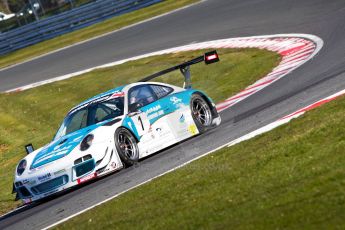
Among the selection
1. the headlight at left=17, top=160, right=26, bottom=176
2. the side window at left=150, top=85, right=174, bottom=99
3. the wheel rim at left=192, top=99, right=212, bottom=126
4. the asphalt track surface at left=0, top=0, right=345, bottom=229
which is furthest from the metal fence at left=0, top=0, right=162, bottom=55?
the headlight at left=17, top=160, right=26, bottom=176

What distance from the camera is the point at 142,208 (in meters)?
6.99

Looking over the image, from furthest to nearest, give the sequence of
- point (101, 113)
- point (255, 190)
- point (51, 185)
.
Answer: point (101, 113), point (51, 185), point (255, 190)

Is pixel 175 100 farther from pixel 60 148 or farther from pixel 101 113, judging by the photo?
pixel 60 148

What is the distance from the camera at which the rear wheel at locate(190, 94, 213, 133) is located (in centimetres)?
1195

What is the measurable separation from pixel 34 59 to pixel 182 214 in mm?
23794

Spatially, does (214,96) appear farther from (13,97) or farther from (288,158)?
(288,158)

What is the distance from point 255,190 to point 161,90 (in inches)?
230

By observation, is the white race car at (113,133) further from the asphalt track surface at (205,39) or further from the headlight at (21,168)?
the asphalt track surface at (205,39)

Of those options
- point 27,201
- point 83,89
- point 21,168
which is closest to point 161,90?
point 21,168

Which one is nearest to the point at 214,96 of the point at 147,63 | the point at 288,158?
the point at 147,63

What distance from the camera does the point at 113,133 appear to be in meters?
10.2

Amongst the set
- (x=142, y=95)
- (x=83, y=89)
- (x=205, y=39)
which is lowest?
(x=205, y=39)

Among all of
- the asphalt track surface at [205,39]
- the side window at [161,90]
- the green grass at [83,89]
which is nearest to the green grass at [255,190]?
the asphalt track surface at [205,39]

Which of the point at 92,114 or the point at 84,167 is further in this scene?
the point at 92,114
